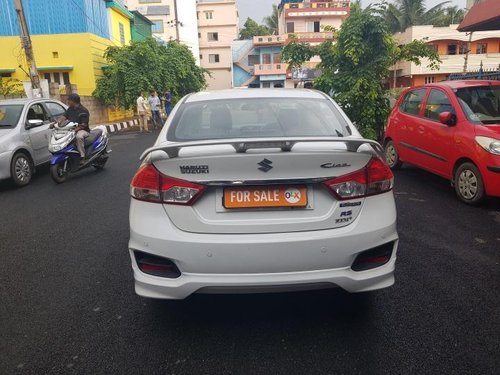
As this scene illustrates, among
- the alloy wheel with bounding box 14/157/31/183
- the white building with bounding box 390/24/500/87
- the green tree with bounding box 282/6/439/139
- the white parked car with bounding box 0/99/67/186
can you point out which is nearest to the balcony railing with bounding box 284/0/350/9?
the white building with bounding box 390/24/500/87

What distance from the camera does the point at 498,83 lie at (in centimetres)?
638

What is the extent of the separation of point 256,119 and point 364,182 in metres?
1.10

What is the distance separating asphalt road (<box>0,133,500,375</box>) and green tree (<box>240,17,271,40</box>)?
6121 centimetres

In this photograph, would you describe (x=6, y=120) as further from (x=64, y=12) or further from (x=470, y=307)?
(x=64, y=12)

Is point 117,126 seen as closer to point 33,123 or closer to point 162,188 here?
point 33,123

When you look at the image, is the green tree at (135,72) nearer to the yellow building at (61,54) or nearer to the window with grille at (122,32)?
the yellow building at (61,54)

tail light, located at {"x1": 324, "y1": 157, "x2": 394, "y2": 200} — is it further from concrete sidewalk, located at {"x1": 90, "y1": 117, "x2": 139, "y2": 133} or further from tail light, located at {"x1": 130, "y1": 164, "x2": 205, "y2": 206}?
concrete sidewalk, located at {"x1": 90, "y1": 117, "x2": 139, "y2": 133}

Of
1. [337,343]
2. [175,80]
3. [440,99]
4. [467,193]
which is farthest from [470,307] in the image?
[175,80]

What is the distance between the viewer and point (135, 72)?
66.3ft

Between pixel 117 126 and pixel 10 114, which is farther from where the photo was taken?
pixel 117 126

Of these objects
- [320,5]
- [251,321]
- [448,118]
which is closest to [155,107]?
[448,118]

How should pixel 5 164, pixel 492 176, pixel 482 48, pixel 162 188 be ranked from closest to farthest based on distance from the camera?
1. pixel 162 188
2. pixel 492 176
3. pixel 5 164
4. pixel 482 48

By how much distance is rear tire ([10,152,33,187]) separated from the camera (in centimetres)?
753

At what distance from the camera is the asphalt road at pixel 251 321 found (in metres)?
2.46
